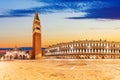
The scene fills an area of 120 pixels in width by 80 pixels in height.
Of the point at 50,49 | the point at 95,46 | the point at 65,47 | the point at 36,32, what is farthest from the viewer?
the point at 50,49

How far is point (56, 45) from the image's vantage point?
129375mm

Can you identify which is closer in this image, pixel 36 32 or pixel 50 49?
pixel 36 32

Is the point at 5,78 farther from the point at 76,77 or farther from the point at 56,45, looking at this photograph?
the point at 56,45

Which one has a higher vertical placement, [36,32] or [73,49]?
[36,32]

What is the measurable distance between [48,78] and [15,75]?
4534mm

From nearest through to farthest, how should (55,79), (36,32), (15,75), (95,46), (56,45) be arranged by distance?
(55,79) → (15,75) → (36,32) → (95,46) → (56,45)

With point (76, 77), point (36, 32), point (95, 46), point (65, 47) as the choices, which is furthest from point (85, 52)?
point (76, 77)

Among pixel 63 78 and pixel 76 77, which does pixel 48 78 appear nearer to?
pixel 63 78

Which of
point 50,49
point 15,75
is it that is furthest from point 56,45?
point 15,75

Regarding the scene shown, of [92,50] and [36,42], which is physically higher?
[36,42]

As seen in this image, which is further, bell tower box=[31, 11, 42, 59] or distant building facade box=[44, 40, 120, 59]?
distant building facade box=[44, 40, 120, 59]

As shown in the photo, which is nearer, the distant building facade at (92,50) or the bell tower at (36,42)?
the bell tower at (36,42)

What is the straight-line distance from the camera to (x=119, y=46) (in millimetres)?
117312

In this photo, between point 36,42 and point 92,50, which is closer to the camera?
point 36,42
